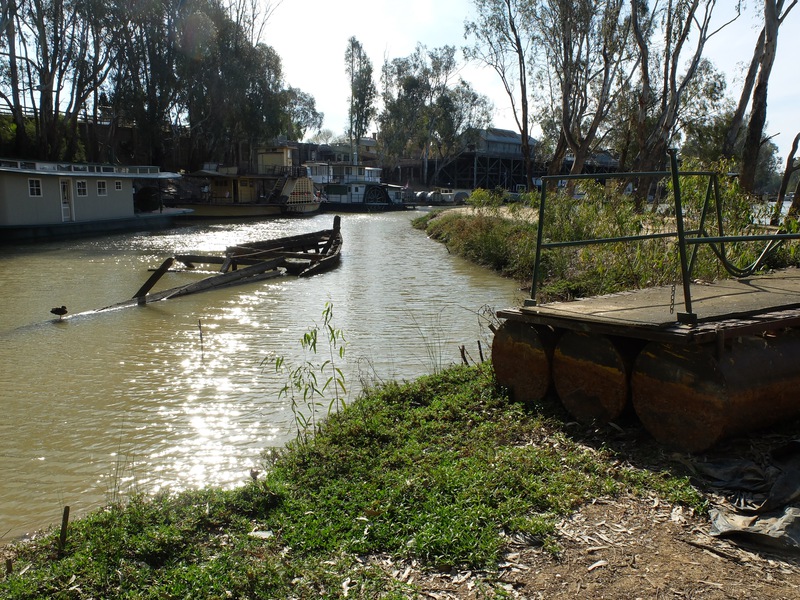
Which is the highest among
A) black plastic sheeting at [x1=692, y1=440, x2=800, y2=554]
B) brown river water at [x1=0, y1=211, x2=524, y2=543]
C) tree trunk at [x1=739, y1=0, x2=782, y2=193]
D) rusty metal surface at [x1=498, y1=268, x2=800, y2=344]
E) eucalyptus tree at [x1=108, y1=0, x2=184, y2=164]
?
eucalyptus tree at [x1=108, y1=0, x2=184, y2=164]

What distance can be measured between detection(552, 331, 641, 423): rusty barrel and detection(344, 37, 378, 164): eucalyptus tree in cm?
8332

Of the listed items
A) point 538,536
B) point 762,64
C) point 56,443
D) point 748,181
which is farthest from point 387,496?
point 762,64

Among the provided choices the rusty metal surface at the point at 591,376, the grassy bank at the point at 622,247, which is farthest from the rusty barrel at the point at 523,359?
the grassy bank at the point at 622,247

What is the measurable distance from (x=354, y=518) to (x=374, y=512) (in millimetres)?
138

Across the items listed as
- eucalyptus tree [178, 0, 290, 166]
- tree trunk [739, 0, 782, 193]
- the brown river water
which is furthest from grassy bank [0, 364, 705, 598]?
eucalyptus tree [178, 0, 290, 166]

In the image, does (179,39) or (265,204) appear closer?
(179,39)

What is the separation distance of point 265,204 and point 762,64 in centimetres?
4232

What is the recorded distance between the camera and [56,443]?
6.80 meters

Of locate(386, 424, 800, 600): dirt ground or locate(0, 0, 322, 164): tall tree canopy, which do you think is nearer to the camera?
locate(386, 424, 800, 600): dirt ground

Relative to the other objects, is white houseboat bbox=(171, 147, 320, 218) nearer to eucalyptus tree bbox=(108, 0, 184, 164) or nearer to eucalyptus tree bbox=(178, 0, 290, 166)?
eucalyptus tree bbox=(178, 0, 290, 166)

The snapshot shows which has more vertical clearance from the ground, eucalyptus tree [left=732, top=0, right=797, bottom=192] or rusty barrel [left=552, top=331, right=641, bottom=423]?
eucalyptus tree [left=732, top=0, right=797, bottom=192]

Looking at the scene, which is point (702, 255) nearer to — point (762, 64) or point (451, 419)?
point (451, 419)

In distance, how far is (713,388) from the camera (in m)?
4.60

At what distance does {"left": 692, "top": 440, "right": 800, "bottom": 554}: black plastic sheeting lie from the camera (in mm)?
3668
